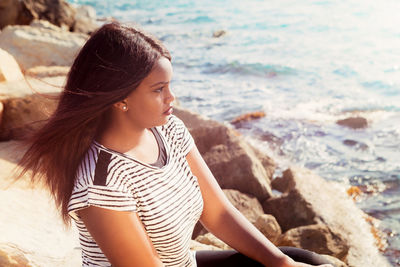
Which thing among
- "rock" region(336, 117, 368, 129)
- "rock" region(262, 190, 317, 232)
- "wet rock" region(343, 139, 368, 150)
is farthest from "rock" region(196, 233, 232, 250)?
"rock" region(336, 117, 368, 129)

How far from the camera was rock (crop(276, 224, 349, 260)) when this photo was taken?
12.9 ft

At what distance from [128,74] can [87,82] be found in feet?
0.52

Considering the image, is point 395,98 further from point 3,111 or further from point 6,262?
point 6,262

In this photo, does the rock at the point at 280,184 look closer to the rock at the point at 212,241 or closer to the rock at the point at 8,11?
the rock at the point at 212,241

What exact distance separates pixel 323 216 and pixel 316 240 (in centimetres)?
62

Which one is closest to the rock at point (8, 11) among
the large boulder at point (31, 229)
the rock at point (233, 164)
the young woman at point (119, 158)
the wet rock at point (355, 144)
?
the wet rock at point (355, 144)

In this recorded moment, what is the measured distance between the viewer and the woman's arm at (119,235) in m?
1.75

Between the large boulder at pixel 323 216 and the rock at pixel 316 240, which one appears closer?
the rock at pixel 316 240

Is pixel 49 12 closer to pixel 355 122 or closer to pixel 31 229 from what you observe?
pixel 355 122

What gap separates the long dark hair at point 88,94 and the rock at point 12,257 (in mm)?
473

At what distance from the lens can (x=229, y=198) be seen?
4.60 meters

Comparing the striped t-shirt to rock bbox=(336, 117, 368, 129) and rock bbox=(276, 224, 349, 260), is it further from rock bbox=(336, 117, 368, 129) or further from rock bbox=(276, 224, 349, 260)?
rock bbox=(336, 117, 368, 129)

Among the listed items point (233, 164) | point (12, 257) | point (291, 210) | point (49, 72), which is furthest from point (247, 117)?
point (12, 257)

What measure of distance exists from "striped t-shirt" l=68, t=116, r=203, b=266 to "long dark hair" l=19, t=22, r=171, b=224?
3.0 inches
